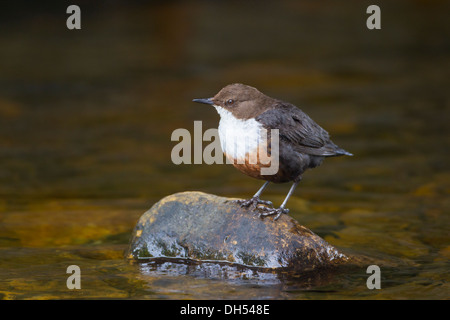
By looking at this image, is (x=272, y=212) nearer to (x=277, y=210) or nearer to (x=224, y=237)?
(x=277, y=210)

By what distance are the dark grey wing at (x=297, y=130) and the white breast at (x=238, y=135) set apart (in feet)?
0.35

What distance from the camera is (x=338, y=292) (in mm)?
5457

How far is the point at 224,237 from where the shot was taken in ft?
19.5

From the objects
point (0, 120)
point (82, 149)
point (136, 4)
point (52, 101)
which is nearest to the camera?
point (82, 149)

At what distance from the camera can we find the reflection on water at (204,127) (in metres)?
5.97

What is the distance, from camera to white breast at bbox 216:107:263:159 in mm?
5492

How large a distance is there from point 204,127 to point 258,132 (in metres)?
5.92

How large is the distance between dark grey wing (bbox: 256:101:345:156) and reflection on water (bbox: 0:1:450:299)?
1080 mm

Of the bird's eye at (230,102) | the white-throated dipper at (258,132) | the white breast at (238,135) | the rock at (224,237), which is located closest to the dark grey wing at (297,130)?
the white-throated dipper at (258,132)

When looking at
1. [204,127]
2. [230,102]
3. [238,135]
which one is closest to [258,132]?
[238,135]

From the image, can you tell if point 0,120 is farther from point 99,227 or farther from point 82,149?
point 99,227

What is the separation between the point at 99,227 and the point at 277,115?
2644mm

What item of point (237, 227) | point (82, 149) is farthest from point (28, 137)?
point (237, 227)

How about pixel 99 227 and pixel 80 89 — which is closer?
pixel 99 227
